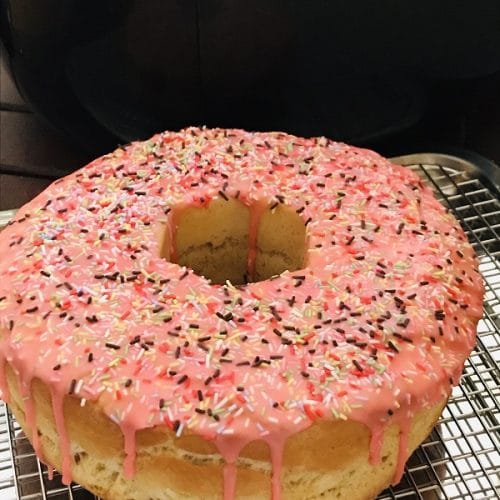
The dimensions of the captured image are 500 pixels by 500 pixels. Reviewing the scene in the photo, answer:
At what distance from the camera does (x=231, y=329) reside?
104 centimetres

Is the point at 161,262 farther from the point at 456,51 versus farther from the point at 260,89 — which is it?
the point at 456,51

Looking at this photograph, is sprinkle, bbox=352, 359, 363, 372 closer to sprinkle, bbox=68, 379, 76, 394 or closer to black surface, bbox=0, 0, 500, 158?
sprinkle, bbox=68, 379, 76, 394

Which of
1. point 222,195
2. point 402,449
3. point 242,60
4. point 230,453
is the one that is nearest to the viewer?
point 230,453

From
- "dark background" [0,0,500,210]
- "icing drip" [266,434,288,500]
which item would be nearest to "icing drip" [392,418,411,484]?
"icing drip" [266,434,288,500]

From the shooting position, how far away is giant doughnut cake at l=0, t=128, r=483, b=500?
0.97 meters

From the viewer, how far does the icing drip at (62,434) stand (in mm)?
993

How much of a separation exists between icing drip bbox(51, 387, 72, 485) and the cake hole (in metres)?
0.32

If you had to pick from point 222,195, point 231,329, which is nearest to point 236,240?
point 222,195

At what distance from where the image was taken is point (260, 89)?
1.48 metres

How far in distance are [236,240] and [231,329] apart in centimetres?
31

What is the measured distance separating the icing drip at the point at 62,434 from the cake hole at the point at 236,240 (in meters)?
0.32

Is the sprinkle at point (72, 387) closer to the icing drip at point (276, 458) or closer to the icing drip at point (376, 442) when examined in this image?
the icing drip at point (276, 458)

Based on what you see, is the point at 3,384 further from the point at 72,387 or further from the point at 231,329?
the point at 231,329

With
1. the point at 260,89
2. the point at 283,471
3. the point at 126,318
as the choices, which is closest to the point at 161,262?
the point at 126,318
